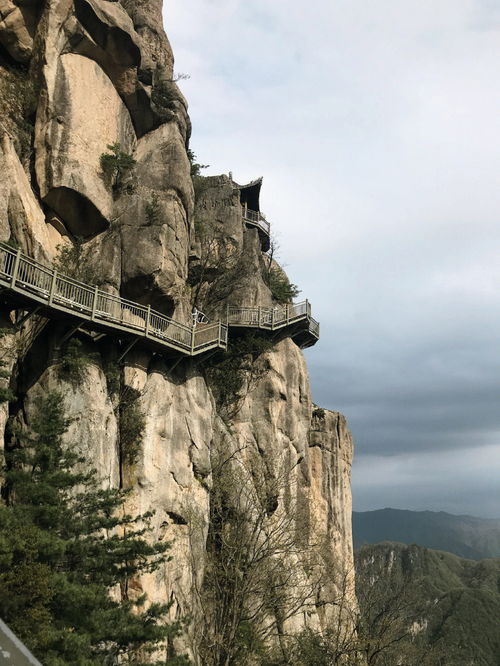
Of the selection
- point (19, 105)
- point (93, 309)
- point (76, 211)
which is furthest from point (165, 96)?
point (93, 309)

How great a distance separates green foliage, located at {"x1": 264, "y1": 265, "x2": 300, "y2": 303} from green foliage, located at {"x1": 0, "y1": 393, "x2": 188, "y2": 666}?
27.7 metres

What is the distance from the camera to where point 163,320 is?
29.0m

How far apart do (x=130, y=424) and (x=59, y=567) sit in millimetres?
10074

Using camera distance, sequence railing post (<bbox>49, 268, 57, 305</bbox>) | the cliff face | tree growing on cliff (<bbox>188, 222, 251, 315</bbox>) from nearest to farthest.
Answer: railing post (<bbox>49, 268, 57, 305</bbox>), the cliff face, tree growing on cliff (<bbox>188, 222, 251, 315</bbox>)

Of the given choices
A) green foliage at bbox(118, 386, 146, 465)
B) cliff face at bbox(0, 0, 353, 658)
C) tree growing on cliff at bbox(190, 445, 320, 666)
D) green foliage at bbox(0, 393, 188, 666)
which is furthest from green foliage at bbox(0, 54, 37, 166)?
tree growing on cliff at bbox(190, 445, 320, 666)

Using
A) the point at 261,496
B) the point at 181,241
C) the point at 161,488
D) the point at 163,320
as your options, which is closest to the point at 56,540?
the point at 161,488

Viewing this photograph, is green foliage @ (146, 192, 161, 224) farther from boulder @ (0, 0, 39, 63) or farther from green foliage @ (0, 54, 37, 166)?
boulder @ (0, 0, 39, 63)

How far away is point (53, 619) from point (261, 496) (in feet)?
46.0

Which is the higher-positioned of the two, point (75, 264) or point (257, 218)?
point (257, 218)

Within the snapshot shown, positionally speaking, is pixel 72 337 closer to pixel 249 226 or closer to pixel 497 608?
pixel 249 226

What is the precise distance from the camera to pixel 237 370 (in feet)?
119

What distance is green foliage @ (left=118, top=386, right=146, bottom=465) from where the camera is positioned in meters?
25.3

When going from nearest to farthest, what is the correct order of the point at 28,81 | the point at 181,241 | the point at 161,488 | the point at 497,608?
1. the point at 161,488
2. the point at 28,81
3. the point at 181,241
4. the point at 497,608

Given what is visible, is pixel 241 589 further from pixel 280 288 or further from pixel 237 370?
pixel 280 288
